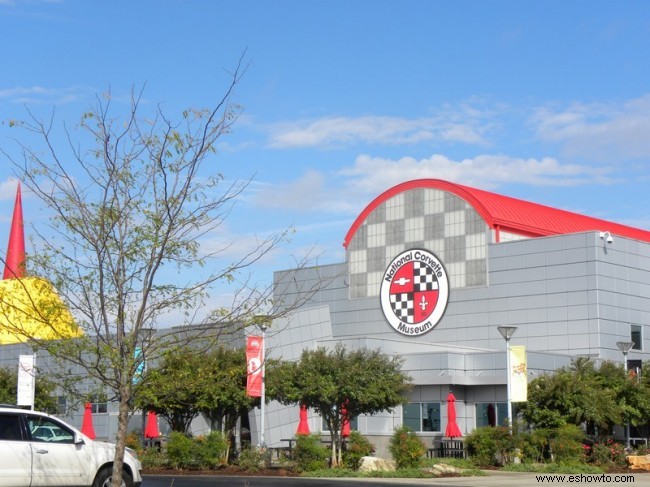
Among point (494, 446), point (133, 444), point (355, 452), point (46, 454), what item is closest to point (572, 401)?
point (494, 446)

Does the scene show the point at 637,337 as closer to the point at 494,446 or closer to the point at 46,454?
the point at 494,446

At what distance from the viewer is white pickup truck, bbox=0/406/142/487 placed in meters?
16.5

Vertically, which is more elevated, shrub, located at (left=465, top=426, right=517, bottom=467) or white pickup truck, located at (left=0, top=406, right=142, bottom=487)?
white pickup truck, located at (left=0, top=406, right=142, bottom=487)

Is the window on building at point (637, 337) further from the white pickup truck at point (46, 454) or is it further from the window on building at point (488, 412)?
the white pickup truck at point (46, 454)

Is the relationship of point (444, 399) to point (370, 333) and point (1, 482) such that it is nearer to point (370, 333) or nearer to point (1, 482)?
point (370, 333)

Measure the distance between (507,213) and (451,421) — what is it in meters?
14.8

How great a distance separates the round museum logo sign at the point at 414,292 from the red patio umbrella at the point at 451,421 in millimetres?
9897

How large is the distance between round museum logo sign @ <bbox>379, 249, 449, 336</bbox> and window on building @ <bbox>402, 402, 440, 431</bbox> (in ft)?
26.4

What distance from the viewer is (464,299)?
52.6m

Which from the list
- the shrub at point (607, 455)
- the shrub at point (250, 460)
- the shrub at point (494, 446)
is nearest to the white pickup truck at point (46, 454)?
the shrub at point (250, 460)

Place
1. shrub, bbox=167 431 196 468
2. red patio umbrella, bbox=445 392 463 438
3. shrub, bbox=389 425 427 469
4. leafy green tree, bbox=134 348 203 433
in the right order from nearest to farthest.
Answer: leafy green tree, bbox=134 348 203 433
shrub, bbox=389 425 427 469
shrub, bbox=167 431 196 468
red patio umbrella, bbox=445 392 463 438

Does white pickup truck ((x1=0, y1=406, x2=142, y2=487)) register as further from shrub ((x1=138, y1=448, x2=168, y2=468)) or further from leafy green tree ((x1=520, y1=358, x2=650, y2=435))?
leafy green tree ((x1=520, y1=358, x2=650, y2=435))

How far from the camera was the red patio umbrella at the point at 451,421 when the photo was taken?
138ft

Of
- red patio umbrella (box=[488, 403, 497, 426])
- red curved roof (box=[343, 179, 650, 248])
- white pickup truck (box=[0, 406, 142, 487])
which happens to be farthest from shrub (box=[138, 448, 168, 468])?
red curved roof (box=[343, 179, 650, 248])
